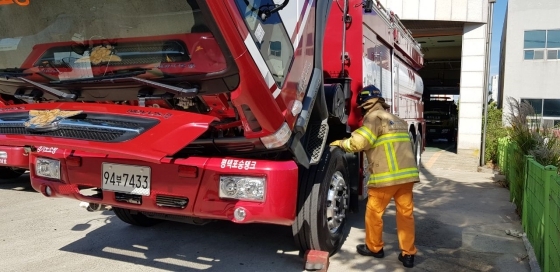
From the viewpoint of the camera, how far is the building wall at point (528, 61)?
2069 cm

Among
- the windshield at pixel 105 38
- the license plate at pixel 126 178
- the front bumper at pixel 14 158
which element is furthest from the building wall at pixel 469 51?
the windshield at pixel 105 38

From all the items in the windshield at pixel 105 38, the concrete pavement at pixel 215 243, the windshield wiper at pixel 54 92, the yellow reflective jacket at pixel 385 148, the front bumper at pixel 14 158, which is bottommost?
the concrete pavement at pixel 215 243

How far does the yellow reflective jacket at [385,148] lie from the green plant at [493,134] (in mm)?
6923

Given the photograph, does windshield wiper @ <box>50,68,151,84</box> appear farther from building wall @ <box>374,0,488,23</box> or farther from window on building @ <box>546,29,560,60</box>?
window on building @ <box>546,29,560,60</box>

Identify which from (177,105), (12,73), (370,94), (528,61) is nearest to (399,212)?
(370,94)

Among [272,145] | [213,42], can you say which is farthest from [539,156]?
[213,42]

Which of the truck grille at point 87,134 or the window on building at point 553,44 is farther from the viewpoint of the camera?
the window on building at point 553,44

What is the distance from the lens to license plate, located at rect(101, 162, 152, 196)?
328 centimetres

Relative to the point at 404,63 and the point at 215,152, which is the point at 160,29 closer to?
the point at 215,152

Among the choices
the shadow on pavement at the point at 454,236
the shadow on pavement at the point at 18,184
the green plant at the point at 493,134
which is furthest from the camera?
the green plant at the point at 493,134

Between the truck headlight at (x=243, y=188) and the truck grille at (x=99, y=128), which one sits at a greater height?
the truck grille at (x=99, y=128)

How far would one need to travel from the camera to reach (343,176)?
433 cm

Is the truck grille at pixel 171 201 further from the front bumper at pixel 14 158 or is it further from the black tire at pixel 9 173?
the black tire at pixel 9 173

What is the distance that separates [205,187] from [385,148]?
64.1 inches
